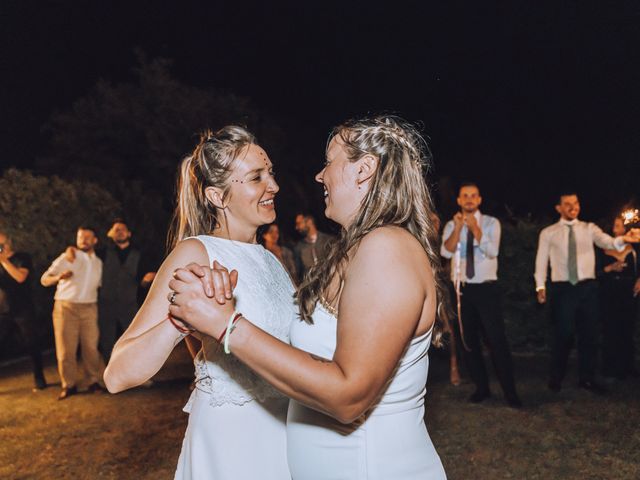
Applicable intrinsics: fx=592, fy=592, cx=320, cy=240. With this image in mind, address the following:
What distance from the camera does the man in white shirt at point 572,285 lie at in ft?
22.3

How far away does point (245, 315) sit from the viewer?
2.42 metres

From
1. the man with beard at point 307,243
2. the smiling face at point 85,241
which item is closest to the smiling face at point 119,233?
the smiling face at point 85,241

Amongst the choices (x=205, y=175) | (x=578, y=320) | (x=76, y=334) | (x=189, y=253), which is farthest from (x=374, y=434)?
(x=76, y=334)

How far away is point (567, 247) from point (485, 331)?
1.48 meters

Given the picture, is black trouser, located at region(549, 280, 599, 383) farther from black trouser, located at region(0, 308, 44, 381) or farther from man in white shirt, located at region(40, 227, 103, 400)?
black trouser, located at region(0, 308, 44, 381)

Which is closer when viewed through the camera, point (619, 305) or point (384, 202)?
point (384, 202)

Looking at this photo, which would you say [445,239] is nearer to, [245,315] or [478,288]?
[478,288]

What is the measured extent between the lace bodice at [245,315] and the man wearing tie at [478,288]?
4.20 meters

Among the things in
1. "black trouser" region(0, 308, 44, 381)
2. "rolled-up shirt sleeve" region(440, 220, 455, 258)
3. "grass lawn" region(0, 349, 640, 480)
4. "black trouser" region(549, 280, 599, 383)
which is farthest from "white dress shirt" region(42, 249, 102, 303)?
"black trouser" region(549, 280, 599, 383)

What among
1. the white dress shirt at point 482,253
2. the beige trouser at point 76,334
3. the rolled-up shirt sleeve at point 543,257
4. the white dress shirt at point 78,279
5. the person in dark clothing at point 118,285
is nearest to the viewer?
the white dress shirt at point 482,253

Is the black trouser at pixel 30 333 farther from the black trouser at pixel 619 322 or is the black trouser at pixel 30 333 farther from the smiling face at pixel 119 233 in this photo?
the black trouser at pixel 619 322

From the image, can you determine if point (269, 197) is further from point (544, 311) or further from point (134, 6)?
point (134, 6)

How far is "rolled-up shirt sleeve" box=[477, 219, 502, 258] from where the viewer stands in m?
6.49

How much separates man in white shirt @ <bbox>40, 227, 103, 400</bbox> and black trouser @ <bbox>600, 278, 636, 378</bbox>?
21.4 feet
